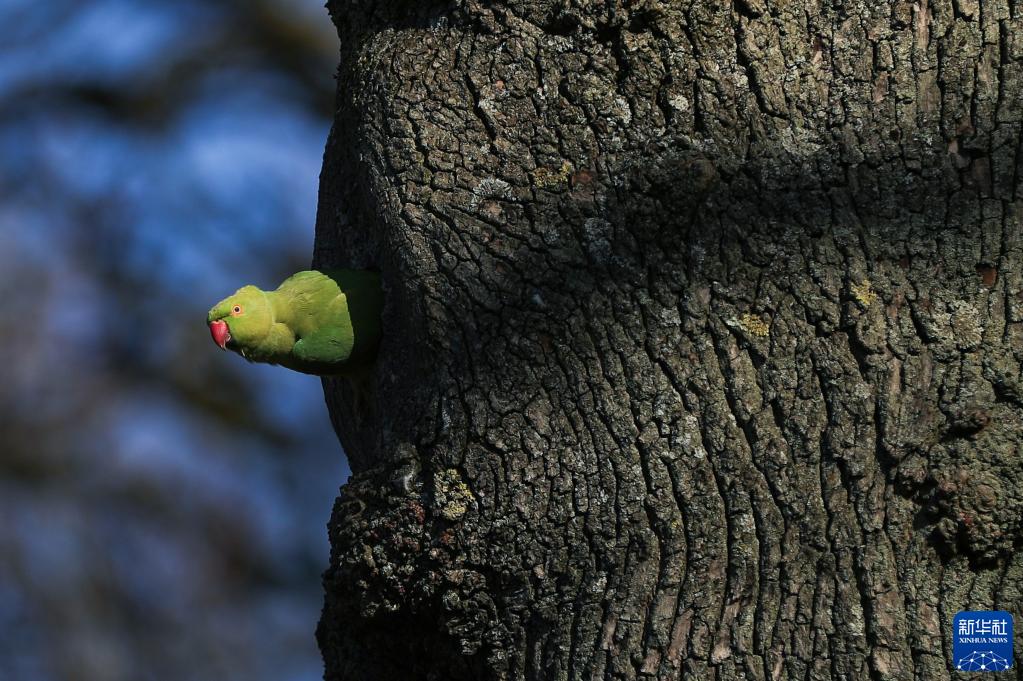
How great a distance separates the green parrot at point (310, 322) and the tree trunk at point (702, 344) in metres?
0.26

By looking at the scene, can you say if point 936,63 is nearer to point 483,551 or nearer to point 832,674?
point 832,674

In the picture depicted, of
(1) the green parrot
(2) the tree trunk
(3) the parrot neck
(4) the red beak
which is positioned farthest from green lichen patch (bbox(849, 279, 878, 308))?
(4) the red beak

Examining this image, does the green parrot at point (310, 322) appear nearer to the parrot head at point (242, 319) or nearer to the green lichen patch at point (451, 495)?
the parrot head at point (242, 319)

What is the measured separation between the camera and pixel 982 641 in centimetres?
162

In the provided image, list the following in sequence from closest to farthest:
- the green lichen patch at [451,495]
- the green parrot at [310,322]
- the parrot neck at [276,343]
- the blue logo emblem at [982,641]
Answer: the blue logo emblem at [982,641], the green lichen patch at [451,495], the green parrot at [310,322], the parrot neck at [276,343]

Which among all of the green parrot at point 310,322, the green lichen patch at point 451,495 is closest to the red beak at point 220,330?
the green parrot at point 310,322

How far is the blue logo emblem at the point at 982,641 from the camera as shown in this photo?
1.61m

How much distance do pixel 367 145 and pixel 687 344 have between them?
86cm

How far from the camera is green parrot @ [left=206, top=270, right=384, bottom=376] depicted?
7.66 ft

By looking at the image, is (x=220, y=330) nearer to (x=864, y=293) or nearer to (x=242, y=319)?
(x=242, y=319)

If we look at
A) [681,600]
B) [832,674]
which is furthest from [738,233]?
[832,674]

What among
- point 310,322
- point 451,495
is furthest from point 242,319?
point 451,495

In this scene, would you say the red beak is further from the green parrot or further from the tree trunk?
the tree trunk

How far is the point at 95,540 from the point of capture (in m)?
7.73
